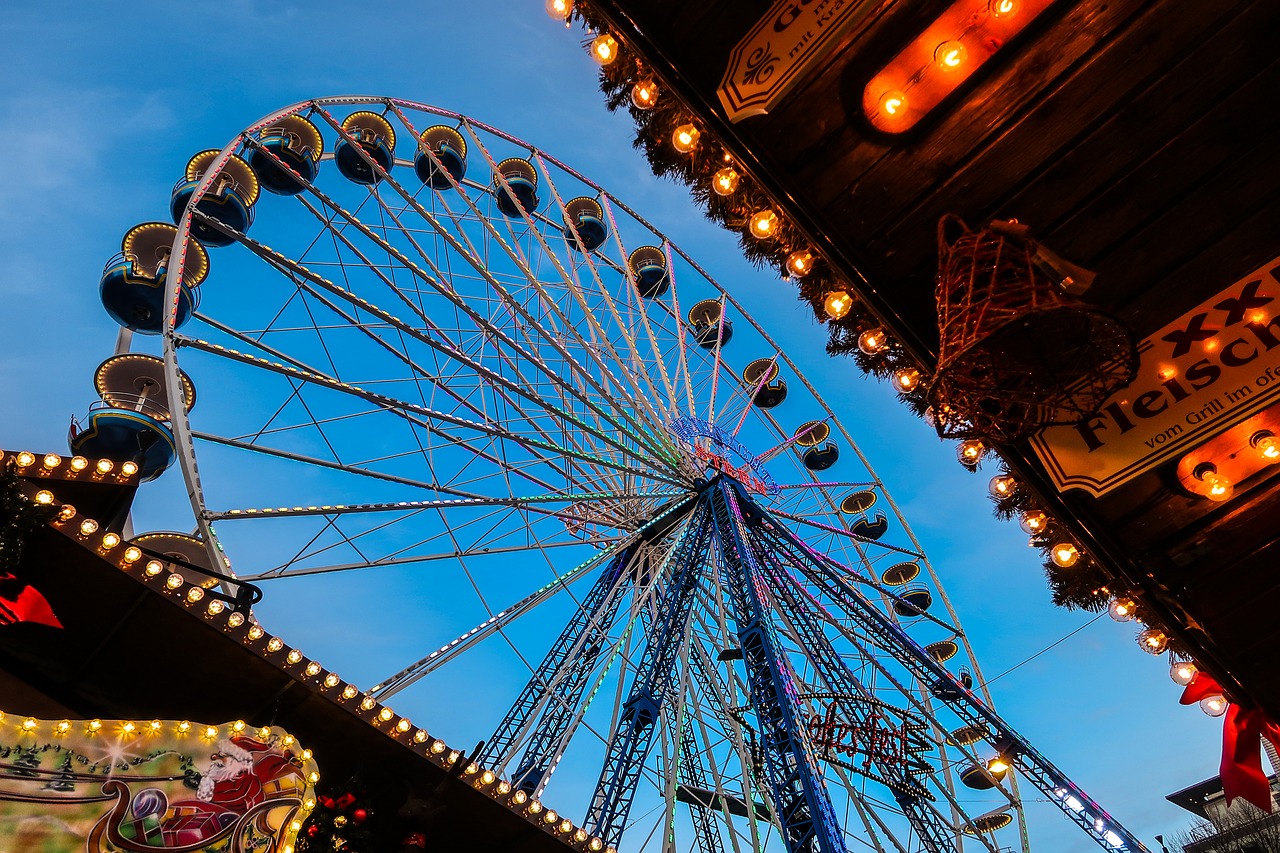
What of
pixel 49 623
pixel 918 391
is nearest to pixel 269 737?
pixel 49 623

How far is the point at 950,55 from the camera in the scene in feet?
10.2

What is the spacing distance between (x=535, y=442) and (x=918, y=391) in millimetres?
10321

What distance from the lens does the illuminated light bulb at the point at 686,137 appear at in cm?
371

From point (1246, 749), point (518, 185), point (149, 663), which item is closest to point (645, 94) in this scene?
point (1246, 749)

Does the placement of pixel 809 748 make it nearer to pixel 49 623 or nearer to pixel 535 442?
pixel 535 442

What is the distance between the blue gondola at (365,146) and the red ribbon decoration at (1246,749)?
50.4 feet

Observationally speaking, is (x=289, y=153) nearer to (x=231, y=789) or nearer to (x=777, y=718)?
(x=777, y=718)

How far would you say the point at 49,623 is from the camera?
4.80 metres

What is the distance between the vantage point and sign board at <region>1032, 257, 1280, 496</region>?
3441mm

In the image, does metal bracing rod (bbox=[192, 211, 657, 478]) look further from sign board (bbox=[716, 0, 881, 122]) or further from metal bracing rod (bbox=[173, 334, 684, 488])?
sign board (bbox=[716, 0, 881, 122])

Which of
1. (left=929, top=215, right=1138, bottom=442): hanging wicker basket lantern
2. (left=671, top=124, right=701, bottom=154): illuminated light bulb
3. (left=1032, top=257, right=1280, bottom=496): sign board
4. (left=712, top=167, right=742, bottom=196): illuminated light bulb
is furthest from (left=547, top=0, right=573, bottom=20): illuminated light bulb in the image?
(left=1032, top=257, right=1280, bottom=496): sign board

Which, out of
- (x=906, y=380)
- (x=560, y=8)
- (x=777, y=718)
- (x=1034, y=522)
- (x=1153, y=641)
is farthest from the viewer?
(x=777, y=718)

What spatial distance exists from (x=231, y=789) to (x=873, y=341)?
14.0ft

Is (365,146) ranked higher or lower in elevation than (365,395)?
higher
